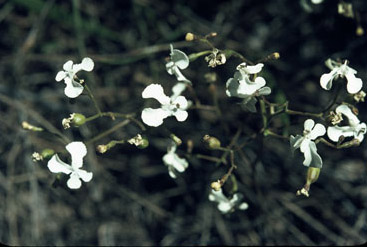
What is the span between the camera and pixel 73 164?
2.28 meters

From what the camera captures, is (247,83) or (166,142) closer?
(247,83)

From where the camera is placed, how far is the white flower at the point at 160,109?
2248mm

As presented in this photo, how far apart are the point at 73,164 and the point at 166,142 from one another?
1536 millimetres

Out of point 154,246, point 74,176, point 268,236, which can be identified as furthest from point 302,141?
point 154,246

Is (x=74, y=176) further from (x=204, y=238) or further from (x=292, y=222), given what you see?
(x=292, y=222)

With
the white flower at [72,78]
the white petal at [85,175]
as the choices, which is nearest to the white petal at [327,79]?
the white flower at [72,78]

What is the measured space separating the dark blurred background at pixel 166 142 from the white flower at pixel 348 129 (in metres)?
1.15

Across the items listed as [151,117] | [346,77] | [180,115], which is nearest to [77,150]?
[151,117]

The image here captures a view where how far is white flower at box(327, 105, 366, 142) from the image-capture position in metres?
2.26

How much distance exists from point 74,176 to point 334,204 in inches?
94.0

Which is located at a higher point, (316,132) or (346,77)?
(346,77)

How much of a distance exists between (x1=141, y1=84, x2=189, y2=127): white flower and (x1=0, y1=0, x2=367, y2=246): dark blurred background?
1127 millimetres

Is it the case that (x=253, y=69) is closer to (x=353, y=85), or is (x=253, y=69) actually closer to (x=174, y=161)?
(x=353, y=85)

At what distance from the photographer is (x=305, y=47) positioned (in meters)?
3.68
